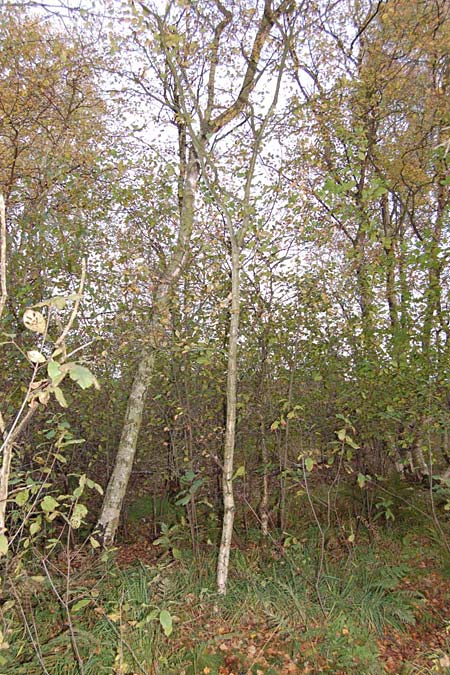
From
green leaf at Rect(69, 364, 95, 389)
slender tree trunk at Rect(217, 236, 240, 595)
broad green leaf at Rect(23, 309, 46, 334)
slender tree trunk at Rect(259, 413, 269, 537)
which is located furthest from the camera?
slender tree trunk at Rect(259, 413, 269, 537)

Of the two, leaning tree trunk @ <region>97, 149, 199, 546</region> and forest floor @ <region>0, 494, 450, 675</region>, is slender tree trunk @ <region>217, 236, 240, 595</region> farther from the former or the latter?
leaning tree trunk @ <region>97, 149, 199, 546</region>

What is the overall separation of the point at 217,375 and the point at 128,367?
988 mm

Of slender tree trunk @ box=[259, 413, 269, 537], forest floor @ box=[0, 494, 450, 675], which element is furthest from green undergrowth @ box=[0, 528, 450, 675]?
slender tree trunk @ box=[259, 413, 269, 537]

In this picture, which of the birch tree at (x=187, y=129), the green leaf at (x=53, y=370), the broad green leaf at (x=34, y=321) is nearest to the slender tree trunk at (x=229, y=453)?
the birch tree at (x=187, y=129)

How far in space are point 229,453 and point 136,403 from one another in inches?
51.3

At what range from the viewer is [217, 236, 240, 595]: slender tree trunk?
12.8ft

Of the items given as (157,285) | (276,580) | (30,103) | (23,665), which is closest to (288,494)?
(276,580)

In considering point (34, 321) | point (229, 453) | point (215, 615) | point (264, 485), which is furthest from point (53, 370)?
point (264, 485)

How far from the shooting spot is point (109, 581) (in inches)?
155

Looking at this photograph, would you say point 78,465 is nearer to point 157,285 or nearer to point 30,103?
point 157,285

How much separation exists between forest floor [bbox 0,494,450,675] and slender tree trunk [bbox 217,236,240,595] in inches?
9.5

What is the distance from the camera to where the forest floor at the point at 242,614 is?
10.3 ft

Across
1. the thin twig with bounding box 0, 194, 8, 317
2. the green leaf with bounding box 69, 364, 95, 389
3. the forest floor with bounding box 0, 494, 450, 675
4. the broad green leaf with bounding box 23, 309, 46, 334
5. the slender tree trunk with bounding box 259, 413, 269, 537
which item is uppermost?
the thin twig with bounding box 0, 194, 8, 317

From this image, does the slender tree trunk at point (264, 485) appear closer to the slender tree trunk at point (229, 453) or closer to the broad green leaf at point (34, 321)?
the slender tree trunk at point (229, 453)
